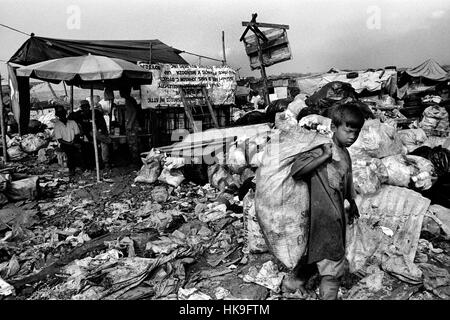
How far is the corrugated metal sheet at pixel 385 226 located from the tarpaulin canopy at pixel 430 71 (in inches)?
541

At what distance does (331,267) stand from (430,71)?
52.0 feet

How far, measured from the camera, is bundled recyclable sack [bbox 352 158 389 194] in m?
3.19

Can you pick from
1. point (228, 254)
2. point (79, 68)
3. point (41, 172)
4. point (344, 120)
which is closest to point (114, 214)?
point (228, 254)

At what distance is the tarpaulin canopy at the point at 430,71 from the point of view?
14088 mm

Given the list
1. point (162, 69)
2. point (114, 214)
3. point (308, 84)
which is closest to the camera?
point (114, 214)

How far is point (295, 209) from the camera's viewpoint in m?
2.09

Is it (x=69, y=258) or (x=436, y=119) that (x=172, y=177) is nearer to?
(x=69, y=258)

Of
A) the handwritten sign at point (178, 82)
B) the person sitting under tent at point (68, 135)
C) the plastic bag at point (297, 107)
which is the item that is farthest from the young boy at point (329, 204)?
the handwritten sign at point (178, 82)

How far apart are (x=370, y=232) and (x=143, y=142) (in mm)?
5389

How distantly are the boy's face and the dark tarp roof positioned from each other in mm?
6707

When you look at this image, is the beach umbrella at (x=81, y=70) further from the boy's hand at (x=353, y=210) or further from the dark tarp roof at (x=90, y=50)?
the boy's hand at (x=353, y=210)

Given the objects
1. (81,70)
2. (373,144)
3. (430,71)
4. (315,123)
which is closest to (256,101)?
(430,71)

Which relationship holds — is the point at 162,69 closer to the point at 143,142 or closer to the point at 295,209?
the point at 143,142

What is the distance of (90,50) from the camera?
7.46 meters
